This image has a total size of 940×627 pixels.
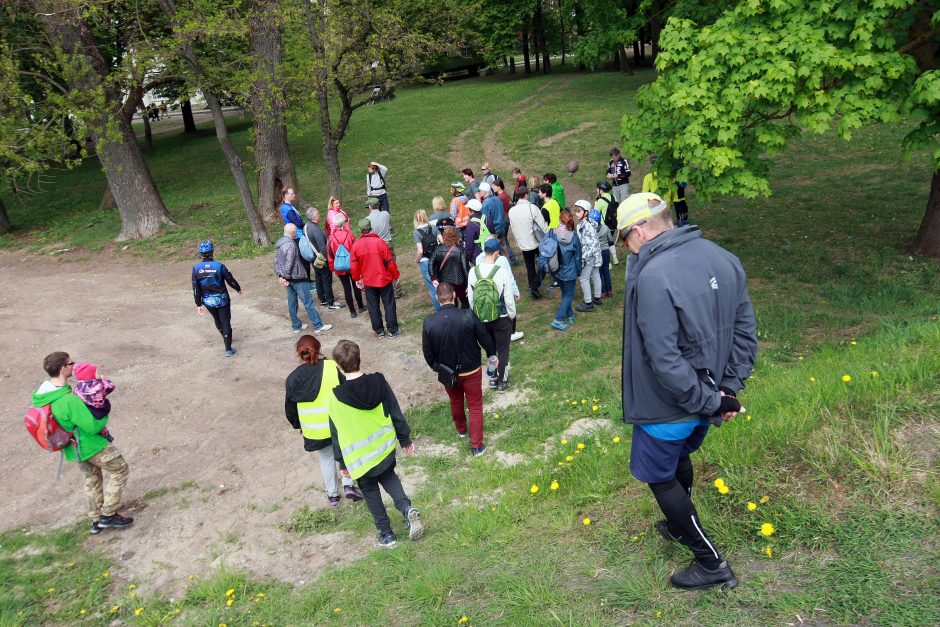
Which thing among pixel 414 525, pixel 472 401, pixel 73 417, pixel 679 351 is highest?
pixel 679 351

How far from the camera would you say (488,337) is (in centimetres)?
644

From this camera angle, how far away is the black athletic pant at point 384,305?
9797 millimetres

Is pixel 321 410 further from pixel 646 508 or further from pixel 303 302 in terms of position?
pixel 303 302

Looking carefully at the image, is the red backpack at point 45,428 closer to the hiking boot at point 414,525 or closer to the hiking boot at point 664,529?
the hiking boot at point 414,525

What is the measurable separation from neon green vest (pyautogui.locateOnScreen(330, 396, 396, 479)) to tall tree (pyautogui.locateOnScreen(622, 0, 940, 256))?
5.50m

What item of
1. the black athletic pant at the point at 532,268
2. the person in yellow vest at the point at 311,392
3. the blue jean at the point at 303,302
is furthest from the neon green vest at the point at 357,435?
the black athletic pant at the point at 532,268

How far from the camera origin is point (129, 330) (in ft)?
36.9

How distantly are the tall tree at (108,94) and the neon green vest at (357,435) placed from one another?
11.6 meters

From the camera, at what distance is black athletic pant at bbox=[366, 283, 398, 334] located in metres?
9.80

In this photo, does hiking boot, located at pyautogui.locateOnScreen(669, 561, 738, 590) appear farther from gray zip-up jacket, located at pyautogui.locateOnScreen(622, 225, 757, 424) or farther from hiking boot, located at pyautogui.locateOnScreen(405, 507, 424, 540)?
hiking boot, located at pyautogui.locateOnScreen(405, 507, 424, 540)

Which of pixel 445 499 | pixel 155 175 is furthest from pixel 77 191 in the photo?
pixel 445 499

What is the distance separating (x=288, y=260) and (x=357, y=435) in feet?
18.6

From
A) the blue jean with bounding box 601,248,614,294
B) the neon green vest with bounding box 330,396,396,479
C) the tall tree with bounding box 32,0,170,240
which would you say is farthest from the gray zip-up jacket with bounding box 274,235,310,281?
the tall tree with bounding box 32,0,170,240

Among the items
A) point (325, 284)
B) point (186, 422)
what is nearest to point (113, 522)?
point (186, 422)
